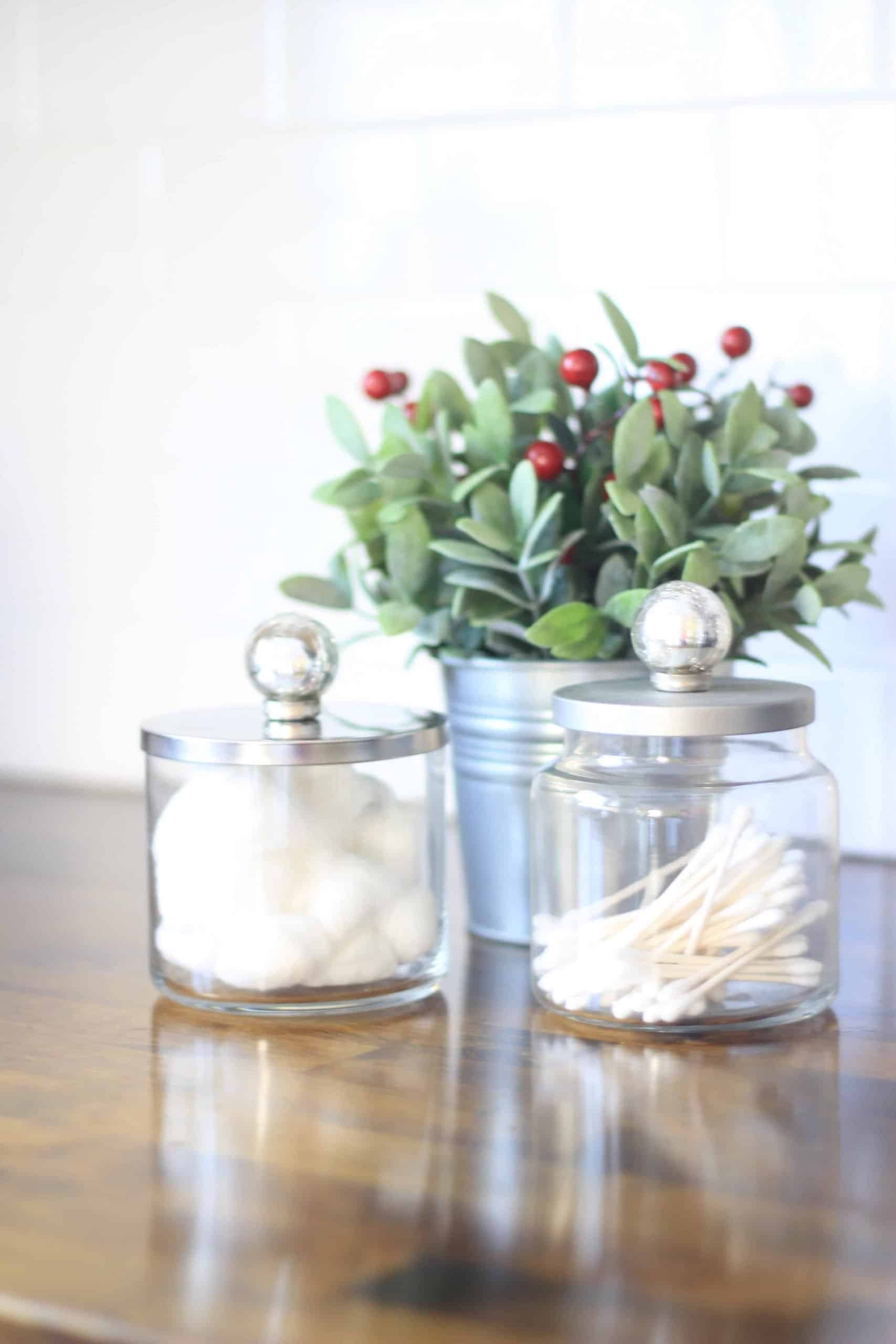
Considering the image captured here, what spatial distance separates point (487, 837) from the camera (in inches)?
36.8

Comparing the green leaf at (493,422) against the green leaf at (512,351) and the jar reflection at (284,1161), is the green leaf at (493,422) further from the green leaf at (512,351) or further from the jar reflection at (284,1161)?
the jar reflection at (284,1161)

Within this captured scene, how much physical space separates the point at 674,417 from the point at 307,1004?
0.37 meters

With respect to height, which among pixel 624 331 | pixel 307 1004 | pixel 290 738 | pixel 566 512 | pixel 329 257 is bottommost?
pixel 307 1004

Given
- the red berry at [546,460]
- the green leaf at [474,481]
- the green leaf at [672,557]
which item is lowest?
the green leaf at [672,557]

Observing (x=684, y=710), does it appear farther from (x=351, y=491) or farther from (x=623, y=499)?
(x=351, y=491)

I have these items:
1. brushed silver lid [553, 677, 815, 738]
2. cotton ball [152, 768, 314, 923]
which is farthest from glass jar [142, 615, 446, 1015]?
brushed silver lid [553, 677, 815, 738]

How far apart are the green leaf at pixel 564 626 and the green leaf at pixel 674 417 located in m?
0.11

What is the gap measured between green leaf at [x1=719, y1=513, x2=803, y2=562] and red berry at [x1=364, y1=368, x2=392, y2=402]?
0.23 m

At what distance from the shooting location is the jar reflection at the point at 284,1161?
492 millimetres

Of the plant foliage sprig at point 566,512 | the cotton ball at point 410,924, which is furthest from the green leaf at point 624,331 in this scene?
the cotton ball at point 410,924

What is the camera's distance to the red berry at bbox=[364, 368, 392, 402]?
0.95m

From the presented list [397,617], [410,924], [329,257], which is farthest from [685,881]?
[329,257]

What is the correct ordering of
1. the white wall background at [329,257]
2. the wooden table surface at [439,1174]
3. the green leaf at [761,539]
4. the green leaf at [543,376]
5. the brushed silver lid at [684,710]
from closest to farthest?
the wooden table surface at [439,1174]
the brushed silver lid at [684,710]
the green leaf at [761,539]
the green leaf at [543,376]
the white wall background at [329,257]

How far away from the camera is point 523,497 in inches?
34.3
